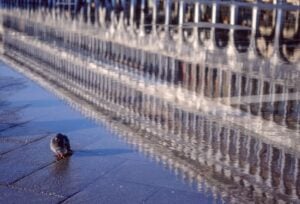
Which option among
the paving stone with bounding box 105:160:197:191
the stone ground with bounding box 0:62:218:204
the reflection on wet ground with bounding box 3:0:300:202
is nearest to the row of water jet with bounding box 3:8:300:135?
the reflection on wet ground with bounding box 3:0:300:202

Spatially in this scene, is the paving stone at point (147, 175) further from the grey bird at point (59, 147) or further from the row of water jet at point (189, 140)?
the grey bird at point (59, 147)

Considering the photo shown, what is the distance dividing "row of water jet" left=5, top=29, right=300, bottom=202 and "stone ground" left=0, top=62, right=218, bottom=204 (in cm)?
25

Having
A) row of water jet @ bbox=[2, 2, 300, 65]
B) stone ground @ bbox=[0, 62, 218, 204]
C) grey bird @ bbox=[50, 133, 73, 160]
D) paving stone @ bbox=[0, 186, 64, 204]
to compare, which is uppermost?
row of water jet @ bbox=[2, 2, 300, 65]

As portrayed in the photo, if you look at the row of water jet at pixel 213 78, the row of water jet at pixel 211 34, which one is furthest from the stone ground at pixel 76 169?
the row of water jet at pixel 211 34

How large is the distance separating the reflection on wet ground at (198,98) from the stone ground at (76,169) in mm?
191

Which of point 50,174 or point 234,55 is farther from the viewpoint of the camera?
point 234,55

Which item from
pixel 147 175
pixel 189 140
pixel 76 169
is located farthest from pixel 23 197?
pixel 189 140

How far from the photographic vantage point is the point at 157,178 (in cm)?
489

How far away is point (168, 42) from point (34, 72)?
5.02 metres

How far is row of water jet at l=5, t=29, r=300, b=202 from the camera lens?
4.86 metres

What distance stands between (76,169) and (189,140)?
5.28 feet

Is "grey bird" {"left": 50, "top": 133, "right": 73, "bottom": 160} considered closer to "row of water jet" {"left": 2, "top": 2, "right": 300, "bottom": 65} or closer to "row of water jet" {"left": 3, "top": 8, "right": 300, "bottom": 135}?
"row of water jet" {"left": 3, "top": 8, "right": 300, "bottom": 135}


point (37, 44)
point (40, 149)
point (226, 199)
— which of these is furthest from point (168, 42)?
point (226, 199)

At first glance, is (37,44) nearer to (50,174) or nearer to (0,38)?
(0,38)
